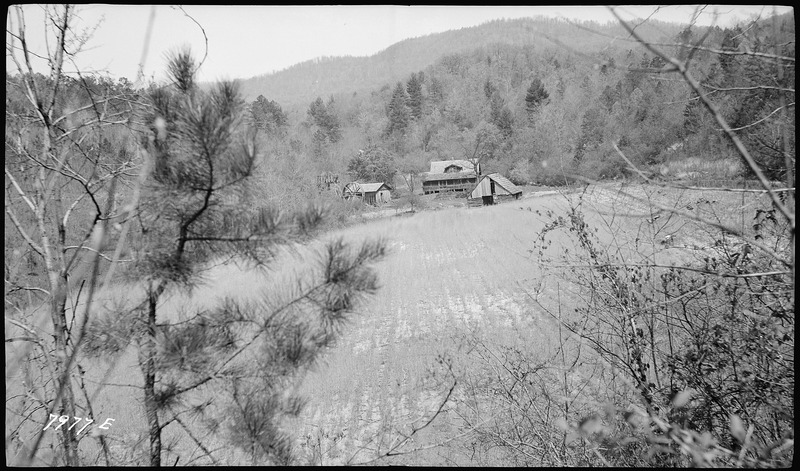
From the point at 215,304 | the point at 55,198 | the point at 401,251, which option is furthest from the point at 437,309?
the point at 55,198

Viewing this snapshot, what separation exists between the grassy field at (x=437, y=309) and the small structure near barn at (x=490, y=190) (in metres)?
0.05

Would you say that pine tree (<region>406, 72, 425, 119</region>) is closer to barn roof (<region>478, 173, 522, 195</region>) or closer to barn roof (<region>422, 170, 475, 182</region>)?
barn roof (<region>422, 170, 475, 182</region>)

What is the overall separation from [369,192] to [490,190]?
67 cm

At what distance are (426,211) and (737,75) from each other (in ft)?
4.59

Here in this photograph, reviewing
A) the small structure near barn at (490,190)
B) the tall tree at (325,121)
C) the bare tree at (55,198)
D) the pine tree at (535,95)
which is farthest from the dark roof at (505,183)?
the bare tree at (55,198)

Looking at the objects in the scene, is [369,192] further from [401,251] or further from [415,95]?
[415,95]

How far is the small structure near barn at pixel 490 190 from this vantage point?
1.94m

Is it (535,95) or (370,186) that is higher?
(535,95)

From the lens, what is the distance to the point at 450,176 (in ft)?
6.56

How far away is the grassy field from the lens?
1658 mm

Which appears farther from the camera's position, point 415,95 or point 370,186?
point 415,95

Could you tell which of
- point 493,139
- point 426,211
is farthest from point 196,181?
point 493,139

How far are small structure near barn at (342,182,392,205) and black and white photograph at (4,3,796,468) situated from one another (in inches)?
1.0

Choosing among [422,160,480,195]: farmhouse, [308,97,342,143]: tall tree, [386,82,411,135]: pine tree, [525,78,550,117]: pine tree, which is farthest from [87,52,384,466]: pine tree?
[525,78,550,117]: pine tree
